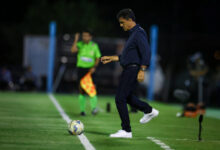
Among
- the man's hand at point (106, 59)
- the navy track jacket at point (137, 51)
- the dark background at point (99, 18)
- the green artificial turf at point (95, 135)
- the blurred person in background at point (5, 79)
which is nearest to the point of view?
the green artificial turf at point (95, 135)

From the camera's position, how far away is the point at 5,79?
34062 millimetres

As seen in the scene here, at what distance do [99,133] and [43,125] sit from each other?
1.74m

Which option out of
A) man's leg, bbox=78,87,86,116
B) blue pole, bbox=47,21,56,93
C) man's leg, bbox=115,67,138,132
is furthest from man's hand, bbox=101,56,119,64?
blue pole, bbox=47,21,56,93

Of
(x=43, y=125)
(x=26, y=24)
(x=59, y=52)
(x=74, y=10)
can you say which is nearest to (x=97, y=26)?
(x=74, y=10)

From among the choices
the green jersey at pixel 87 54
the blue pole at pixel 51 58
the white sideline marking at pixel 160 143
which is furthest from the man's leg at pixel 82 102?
the blue pole at pixel 51 58

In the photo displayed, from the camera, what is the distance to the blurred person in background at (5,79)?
110 ft

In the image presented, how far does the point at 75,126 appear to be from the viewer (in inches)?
424

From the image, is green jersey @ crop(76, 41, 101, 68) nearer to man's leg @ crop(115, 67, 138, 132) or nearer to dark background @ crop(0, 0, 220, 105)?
man's leg @ crop(115, 67, 138, 132)

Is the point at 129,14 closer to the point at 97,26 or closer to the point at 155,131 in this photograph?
the point at 155,131

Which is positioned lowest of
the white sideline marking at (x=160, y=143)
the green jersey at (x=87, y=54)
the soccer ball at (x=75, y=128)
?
the white sideline marking at (x=160, y=143)

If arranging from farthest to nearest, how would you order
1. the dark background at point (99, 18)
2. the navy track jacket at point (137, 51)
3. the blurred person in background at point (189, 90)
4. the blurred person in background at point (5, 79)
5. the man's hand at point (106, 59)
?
the dark background at point (99, 18) → the blurred person in background at point (5, 79) → the blurred person in background at point (189, 90) → the man's hand at point (106, 59) → the navy track jacket at point (137, 51)

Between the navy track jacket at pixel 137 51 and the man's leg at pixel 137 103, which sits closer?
the navy track jacket at pixel 137 51

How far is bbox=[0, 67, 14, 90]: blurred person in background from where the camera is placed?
33625 millimetres

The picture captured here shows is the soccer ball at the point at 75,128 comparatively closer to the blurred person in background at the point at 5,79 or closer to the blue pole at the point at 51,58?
the blue pole at the point at 51,58
